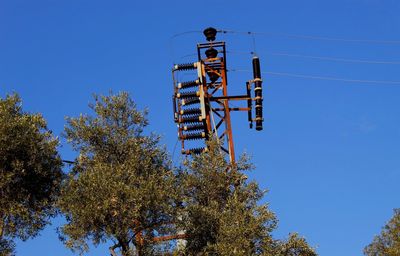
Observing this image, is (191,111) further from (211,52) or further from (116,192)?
(116,192)

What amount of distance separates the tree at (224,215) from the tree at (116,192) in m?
2.08

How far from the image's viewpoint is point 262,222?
36.4m

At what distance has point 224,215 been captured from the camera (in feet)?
121

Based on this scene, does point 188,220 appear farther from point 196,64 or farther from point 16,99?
point 196,64

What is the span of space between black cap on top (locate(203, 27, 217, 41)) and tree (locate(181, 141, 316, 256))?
57.5 feet

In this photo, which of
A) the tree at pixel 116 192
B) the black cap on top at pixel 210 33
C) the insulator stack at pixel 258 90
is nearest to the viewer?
the tree at pixel 116 192

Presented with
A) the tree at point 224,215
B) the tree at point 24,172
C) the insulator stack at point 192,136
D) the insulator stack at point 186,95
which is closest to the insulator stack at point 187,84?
the insulator stack at point 186,95

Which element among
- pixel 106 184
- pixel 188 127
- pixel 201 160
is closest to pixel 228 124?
pixel 188 127

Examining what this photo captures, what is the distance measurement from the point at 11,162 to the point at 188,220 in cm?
1143

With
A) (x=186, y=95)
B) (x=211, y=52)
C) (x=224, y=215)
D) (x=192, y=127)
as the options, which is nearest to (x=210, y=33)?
(x=211, y=52)

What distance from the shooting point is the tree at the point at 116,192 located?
110ft

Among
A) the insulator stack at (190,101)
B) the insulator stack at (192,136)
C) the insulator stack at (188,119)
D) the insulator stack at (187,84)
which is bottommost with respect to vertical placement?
the insulator stack at (192,136)

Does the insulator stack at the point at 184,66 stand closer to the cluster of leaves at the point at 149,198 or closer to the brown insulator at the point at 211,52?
the brown insulator at the point at 211,52

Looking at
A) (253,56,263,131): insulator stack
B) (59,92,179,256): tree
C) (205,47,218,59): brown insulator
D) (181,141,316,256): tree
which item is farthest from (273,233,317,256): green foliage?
(205,47,218,59): brown insulator
